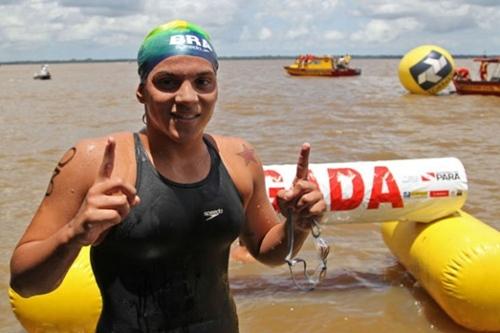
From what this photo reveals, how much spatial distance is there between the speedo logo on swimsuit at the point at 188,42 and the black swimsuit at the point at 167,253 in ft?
1.08

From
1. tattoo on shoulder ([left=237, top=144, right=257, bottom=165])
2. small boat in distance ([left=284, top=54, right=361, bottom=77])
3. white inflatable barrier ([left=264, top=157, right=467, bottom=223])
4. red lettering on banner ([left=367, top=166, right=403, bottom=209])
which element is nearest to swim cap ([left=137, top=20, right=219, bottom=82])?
tattoo on shoulder ([left=237, top=144, right=257, bottom=165])

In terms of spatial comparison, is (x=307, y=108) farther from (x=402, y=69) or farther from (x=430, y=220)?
(x=430, y=220)

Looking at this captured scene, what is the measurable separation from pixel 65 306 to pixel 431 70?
21.5m

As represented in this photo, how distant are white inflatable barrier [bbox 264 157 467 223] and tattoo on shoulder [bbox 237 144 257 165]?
8.75 ft

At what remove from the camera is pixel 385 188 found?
4.99 metres

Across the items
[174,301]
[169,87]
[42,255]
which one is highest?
[169,87]

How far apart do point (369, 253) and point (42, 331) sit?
3452 millimetres

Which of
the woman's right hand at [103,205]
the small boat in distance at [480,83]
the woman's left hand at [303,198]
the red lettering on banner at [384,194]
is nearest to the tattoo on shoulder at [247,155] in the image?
the woman's left hand at [303,198]

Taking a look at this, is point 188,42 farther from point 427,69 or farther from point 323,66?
point 323,66

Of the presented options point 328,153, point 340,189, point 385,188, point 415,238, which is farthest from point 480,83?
point 340,189

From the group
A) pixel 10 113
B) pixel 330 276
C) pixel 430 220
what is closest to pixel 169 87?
pixel 430 220

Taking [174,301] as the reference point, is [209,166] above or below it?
above

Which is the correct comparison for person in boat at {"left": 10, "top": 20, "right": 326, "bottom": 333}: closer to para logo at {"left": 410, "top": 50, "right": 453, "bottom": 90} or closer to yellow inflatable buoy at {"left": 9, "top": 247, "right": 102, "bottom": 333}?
yellow inflatable buoy at {"left": 9, "top": 247, "right": 102, "bottom": 333}

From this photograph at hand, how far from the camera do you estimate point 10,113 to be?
22.4 meters
